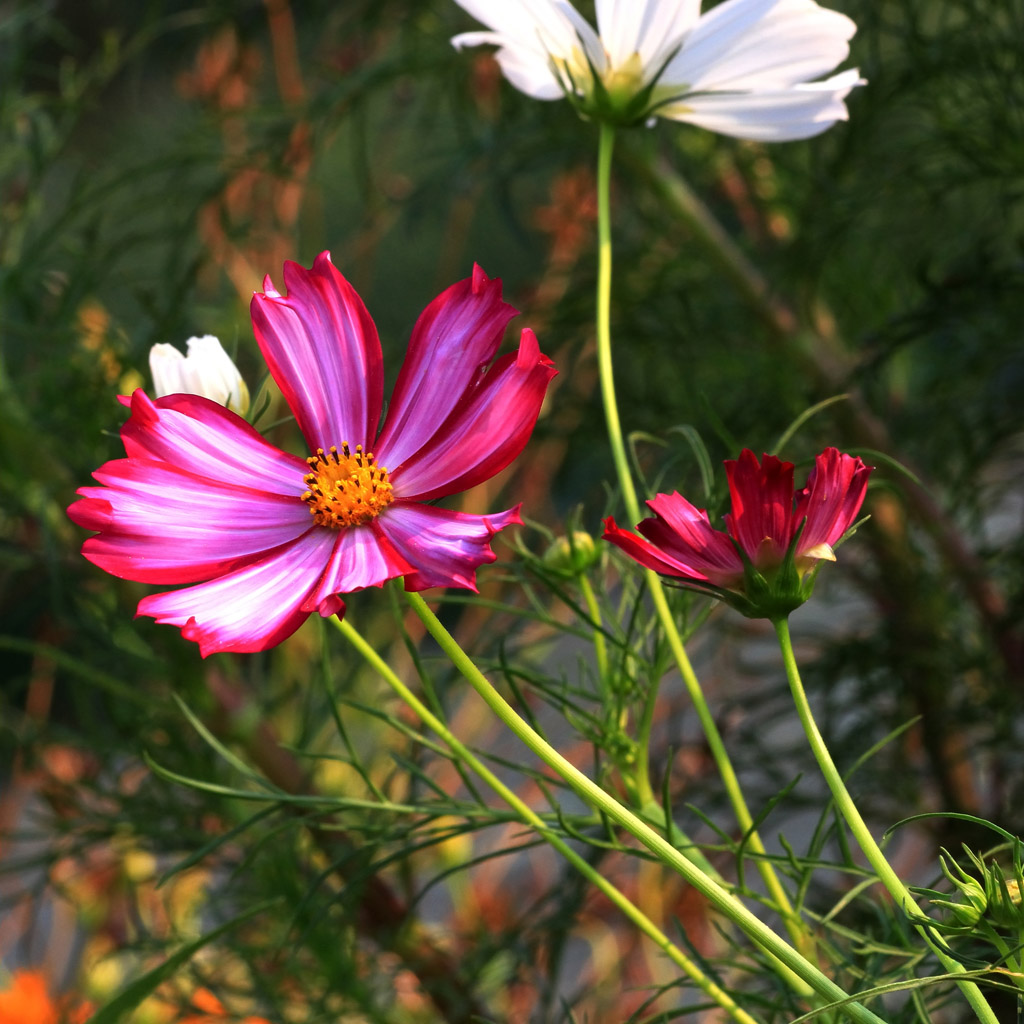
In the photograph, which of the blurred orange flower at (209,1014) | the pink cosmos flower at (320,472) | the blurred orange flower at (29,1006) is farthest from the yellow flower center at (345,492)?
the blurred orange flower at (29,1006)

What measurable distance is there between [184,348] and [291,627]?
16.3 inches

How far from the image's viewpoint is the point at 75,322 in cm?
48

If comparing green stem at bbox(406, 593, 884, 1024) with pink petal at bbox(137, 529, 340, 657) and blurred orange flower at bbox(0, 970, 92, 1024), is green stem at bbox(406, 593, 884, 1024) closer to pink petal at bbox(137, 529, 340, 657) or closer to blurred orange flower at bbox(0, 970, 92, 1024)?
pink petal at bbox(137, 529, 340, 657)

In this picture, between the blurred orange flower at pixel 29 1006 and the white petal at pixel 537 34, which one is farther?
the blurred orange flower at pixel 29 1006

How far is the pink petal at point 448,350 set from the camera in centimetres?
18

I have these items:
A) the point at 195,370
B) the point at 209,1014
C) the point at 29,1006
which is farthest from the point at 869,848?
the point at 29,1006

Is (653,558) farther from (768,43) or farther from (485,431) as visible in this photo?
(768,43)

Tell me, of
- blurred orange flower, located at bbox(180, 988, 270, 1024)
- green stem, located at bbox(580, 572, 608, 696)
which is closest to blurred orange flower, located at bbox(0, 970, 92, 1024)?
blurred orange flower, located at bbox(180, 988, 270, 1024)

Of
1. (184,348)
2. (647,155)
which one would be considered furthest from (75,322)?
(647,155)

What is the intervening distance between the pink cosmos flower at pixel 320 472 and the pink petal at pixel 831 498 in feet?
0.14

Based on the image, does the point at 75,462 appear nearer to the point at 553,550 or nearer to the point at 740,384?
the point at 553,550

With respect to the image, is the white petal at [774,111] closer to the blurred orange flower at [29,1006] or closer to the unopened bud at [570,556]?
the unopened bud at [570,556]

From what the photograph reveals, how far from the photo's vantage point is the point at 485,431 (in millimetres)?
172

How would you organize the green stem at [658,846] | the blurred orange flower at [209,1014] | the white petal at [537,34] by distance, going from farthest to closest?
the blurred orange flower at [209,1014], the white petal at [537,34], the green stem at [658,846]
